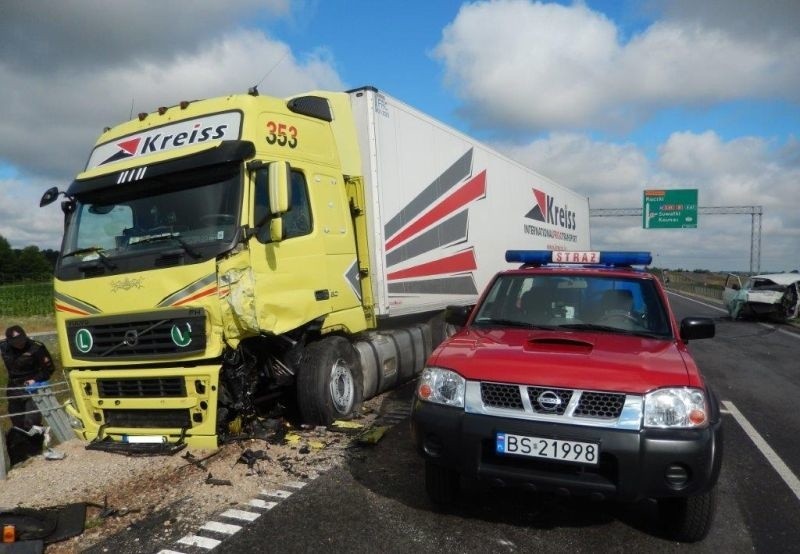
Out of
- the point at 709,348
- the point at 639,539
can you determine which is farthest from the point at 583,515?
the point at 709,348

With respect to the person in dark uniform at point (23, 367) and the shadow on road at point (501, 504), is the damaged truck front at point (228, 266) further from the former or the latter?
the person in dark uniform at point (23, 367)

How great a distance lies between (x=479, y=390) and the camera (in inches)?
144

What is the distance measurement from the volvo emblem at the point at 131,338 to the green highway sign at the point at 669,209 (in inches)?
1300

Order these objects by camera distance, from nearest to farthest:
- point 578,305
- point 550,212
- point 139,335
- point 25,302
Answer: point 578,305
point 139,335
point 550,212
point 25,302

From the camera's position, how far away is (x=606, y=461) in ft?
11.0

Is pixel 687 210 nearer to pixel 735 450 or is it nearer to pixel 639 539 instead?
pixel 735 450

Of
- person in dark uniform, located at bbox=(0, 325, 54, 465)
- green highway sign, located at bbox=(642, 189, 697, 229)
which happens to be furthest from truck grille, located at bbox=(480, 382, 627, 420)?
green highway sign, located at bbox=(642, 189, 697, 229)

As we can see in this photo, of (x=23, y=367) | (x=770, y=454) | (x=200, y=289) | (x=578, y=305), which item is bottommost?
(x=770, y=454)

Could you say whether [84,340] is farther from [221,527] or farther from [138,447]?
[221,527]

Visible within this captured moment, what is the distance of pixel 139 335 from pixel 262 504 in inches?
74.2

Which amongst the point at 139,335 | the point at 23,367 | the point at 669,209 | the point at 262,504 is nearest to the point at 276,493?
the point at 262,504

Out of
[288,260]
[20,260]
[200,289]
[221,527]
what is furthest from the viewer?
[20,260]

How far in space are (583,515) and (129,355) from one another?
152 inches

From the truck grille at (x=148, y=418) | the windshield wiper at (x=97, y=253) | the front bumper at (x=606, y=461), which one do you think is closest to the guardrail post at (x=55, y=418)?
the truck grille at (x=148, y=418)
